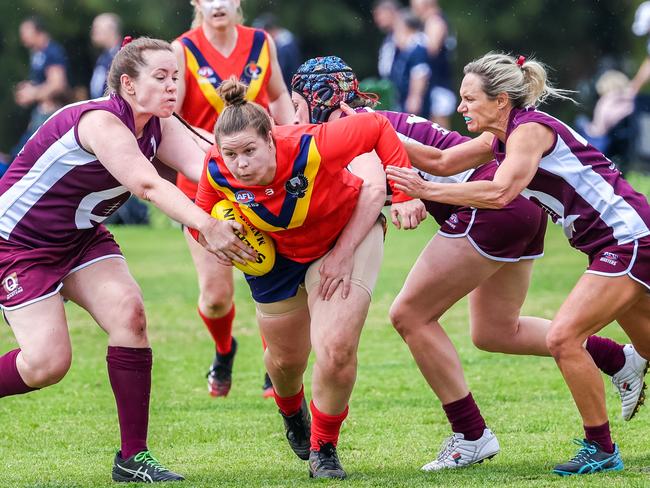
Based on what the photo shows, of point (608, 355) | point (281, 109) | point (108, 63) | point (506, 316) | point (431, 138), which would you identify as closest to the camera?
point (431, 138)

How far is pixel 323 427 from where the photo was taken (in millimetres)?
4840

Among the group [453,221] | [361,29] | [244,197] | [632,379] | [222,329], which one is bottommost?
[361,29]

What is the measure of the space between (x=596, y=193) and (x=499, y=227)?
0.53 m

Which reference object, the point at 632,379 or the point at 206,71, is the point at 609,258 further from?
the point at 206,71

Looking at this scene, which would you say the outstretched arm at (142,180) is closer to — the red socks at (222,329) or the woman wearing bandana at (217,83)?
the woman wearing bandana at (217,83)

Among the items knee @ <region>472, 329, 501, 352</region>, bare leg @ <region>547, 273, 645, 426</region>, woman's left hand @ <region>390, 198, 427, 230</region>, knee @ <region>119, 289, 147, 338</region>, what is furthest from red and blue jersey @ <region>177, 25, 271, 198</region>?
bare leg @ <region>547, 273, 645, 426</region>

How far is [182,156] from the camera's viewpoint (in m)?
5.25

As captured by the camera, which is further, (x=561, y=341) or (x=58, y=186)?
(x=58, y=186)

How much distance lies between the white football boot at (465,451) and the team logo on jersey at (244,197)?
1.40m

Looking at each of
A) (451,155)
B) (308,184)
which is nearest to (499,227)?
(451,155)

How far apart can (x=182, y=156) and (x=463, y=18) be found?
819 inches

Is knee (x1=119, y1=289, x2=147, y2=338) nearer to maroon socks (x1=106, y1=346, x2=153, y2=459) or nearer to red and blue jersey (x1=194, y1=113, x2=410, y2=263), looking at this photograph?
maroon socks (x1=106, y1=346, x2=153, y2=459)

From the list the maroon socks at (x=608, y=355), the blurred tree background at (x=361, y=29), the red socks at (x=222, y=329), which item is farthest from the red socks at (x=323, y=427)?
the blurred tree background at (x=361, y=29)

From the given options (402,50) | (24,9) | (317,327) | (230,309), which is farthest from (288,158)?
(24,9)
